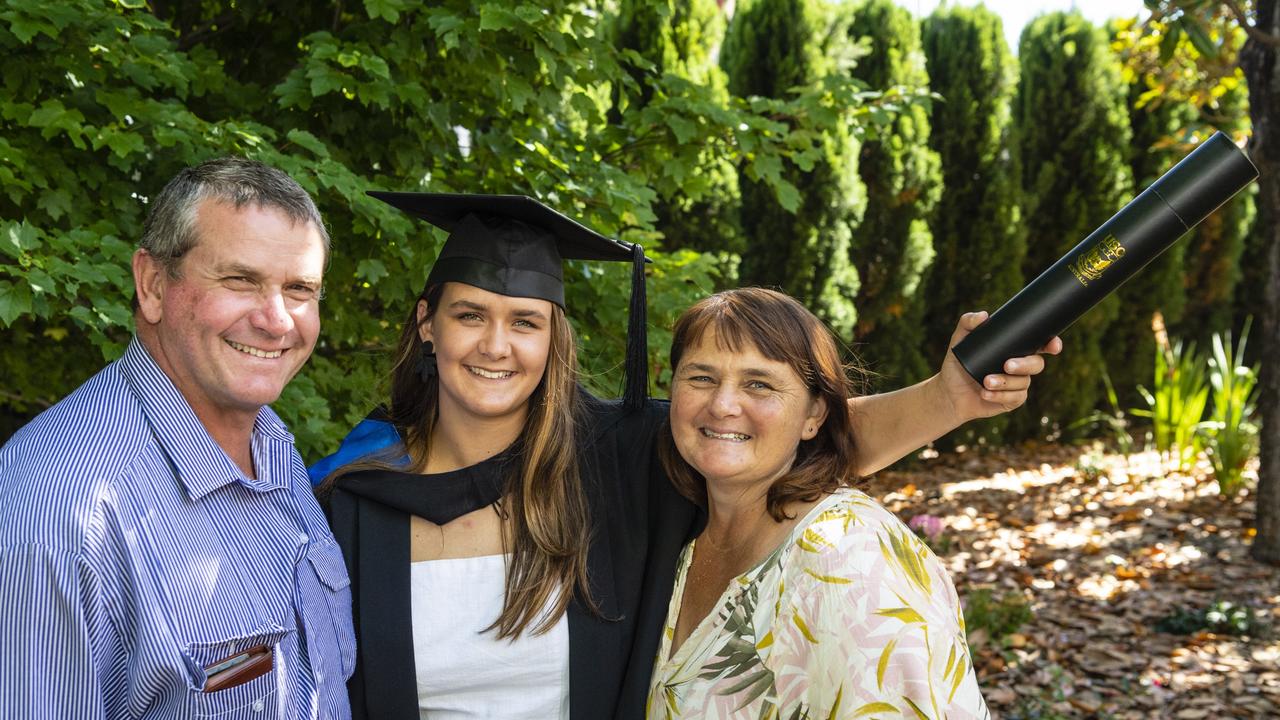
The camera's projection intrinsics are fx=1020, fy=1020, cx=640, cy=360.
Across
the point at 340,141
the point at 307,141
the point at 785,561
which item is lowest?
the point at 785,561

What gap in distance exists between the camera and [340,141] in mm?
3391

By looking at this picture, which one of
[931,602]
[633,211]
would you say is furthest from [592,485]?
[633,211]

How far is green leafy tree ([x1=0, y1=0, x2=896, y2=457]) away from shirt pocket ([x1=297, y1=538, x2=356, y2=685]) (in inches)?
30.9

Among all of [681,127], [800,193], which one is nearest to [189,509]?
[681,127]

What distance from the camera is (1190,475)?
7.27 meters

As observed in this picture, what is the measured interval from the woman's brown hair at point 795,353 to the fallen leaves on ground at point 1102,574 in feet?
8.03

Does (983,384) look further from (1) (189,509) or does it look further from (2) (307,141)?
(2) (307,141)

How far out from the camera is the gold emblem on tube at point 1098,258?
1868mm

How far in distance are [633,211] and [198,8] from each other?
5.54 feet

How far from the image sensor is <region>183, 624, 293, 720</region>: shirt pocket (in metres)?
1.58

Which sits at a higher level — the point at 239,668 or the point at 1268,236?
the point at 1268,236

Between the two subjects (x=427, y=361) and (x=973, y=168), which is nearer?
(x=427, y=361)

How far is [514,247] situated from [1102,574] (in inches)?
182

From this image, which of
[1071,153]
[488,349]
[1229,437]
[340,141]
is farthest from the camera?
[1071,153]
